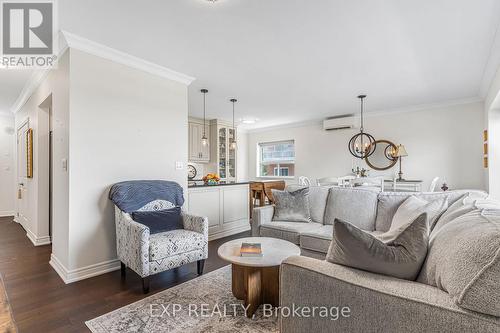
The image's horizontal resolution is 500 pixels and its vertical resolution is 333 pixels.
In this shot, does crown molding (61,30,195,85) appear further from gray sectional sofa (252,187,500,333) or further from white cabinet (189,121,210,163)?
gray sectional sofa (252,187,500,333)

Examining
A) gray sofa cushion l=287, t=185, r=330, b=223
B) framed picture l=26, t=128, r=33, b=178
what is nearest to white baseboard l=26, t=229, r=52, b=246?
framed picture l=26, t=128, r=33, b=178

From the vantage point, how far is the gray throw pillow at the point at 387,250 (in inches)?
44.1

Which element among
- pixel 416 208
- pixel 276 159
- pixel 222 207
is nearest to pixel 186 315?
pixel 416 208

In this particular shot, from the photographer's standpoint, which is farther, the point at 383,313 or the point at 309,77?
the point at 309,77

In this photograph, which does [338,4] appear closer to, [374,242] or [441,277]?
[374,242]

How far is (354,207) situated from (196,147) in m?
4.35

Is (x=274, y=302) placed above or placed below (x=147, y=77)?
below

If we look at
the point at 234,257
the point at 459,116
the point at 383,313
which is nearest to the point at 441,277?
the point at 383,313

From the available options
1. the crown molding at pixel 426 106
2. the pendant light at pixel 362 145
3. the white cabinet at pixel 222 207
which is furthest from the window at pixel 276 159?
the white cabinet at pixel 222 207

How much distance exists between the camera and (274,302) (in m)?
2.10

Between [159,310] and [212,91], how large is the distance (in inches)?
131

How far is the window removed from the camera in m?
7.36

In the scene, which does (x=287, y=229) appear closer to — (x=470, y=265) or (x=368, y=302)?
(x=368, y=302)

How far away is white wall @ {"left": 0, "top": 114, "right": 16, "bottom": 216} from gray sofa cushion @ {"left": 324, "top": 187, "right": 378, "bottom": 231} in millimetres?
7203
